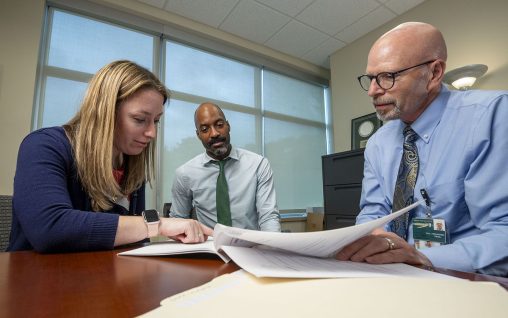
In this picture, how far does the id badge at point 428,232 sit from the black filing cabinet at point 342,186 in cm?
142

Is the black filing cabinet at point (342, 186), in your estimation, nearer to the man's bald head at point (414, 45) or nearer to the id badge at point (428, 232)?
the man's bald head at point (414, 45)

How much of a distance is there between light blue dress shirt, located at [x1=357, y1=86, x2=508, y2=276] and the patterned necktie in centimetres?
2

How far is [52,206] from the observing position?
1.99 feet

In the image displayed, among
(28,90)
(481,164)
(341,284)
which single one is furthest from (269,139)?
(341,284)

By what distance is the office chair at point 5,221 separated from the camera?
3.92 feet

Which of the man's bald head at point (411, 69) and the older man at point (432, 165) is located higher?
the man's bald head at point (411, 69)

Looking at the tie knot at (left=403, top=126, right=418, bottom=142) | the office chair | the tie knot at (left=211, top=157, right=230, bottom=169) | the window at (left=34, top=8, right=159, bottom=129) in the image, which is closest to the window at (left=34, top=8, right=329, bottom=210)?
the window at (left=34, top=8, right=159, bottom=129)

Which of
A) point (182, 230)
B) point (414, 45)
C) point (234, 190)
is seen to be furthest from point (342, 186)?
A: point (182, 230)

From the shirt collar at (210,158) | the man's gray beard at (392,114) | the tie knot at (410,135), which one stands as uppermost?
the man's gray beard at (392,114)

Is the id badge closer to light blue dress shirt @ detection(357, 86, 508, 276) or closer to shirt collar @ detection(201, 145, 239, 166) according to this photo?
light blue dress shirt @ detection(357, 86, 508, 276)

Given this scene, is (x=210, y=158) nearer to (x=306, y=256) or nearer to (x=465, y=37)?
(x=306, y=256)

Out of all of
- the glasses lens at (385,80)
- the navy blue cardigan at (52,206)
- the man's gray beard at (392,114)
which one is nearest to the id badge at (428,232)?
the man's gray beard at (392,114)

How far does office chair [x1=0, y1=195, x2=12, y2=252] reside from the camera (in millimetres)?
1195

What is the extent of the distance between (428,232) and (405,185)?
0.15 meters
